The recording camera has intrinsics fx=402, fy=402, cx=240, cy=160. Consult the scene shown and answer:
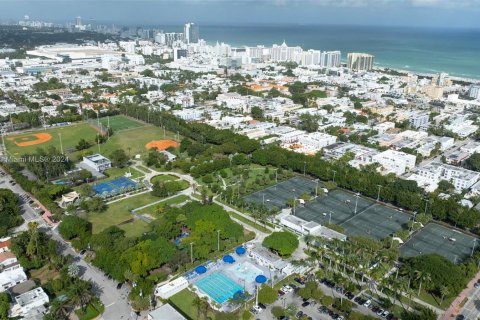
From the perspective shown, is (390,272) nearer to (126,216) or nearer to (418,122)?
(126,216)

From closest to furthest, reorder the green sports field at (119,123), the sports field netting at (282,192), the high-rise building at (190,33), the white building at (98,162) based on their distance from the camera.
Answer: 1. the sports field netting at (282,192)
2. the white building at (98,162)
3. the green sports field at (119,123)
4. the high-rise building at (190,33)

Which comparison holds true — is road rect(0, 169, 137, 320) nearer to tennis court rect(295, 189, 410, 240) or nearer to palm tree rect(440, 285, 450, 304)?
tennis court rect(295, 189, 410, 240)

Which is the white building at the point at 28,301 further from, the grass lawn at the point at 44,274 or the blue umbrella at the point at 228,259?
the blue umbrella at the point at 228,259

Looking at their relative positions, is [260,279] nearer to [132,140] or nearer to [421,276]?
[421,276]

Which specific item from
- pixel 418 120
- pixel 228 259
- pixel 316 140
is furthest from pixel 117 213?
pixel 418 120

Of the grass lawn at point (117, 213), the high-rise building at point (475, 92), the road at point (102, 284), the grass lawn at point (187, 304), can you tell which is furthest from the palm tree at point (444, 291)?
the high-rise building at point (475, 92)
